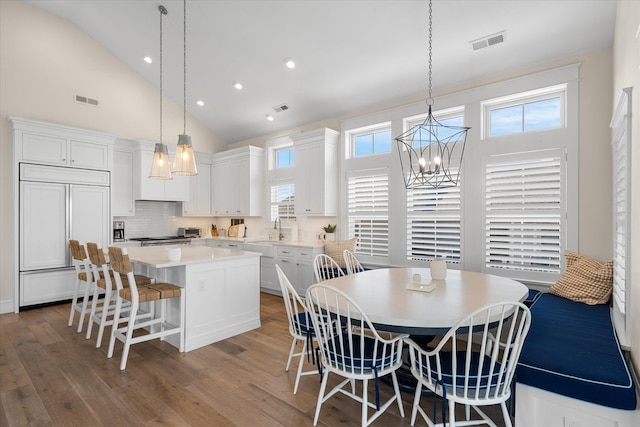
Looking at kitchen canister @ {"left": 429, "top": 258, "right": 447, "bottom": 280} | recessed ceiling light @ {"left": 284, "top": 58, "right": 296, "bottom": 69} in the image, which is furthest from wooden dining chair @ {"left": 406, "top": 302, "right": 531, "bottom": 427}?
recessed ceiling light @ {"left": 284, "top": 58, "right": 296, "bottom": 69}

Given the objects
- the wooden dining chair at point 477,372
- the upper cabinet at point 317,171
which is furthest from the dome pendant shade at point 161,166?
the wooden dining chair at point 477,372

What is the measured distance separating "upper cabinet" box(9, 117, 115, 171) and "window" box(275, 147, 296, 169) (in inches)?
110

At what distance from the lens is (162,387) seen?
2645mm

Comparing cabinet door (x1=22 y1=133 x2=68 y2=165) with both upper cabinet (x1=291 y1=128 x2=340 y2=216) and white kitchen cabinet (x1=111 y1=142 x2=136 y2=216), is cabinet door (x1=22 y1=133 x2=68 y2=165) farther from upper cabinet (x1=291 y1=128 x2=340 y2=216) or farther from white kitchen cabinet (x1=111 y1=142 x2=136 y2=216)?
upper cabinet (x1=291 y1=128 x2=340 y2=216)

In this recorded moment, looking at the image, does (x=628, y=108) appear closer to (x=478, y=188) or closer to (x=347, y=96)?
(x=478, y=188)

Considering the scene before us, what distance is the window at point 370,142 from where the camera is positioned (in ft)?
16.5

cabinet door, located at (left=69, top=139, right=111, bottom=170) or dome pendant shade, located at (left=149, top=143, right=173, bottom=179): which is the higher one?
cabinet door, located at (left=69, top=139, right=111, bottom=170)

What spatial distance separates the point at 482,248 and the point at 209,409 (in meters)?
3.26

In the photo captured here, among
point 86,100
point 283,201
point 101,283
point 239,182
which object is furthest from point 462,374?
point 86,100

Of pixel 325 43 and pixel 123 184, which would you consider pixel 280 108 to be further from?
pixel 123 184

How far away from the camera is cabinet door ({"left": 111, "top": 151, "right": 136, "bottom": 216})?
5.79m

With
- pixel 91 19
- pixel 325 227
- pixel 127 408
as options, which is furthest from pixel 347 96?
pixel 127 408

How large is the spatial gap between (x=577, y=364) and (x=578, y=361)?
0.15 ft

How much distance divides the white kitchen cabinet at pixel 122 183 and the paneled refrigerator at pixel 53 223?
0.45 meters
